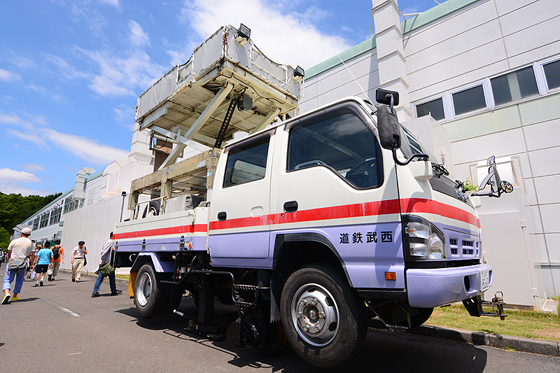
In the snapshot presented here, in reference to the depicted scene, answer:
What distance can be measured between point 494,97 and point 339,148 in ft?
31.4

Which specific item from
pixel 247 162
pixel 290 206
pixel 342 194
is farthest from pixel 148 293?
pixel 342 194

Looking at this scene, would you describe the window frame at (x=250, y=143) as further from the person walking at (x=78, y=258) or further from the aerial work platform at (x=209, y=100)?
the person walking at (x=78, y=258)

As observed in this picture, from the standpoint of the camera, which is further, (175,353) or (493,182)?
(175,353)

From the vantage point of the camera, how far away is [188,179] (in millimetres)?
6266

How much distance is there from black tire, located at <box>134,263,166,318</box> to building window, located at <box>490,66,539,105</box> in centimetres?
1099

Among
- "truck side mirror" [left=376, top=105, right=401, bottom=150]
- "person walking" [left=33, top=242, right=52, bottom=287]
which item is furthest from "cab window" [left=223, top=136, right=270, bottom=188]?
"person walking" [left=33, top=242, right=52, bottom=287]

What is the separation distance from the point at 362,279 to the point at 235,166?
2.34m

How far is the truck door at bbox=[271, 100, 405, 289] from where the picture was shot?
8.66 feet

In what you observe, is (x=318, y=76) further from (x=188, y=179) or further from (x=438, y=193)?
(x=438, y=193)

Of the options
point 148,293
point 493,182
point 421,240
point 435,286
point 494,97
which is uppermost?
point 494,97

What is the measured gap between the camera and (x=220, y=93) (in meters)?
7.50

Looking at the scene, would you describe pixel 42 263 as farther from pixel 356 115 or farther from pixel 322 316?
pixel 356 115

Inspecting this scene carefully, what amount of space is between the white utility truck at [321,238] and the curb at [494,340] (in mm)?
1577

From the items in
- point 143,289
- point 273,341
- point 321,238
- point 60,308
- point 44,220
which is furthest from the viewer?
point 44,220
